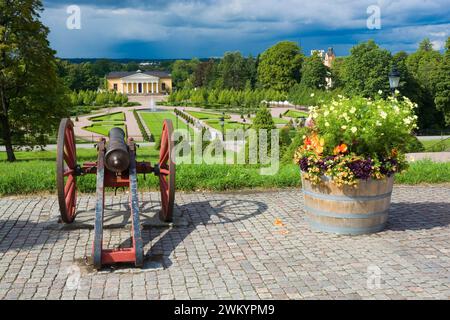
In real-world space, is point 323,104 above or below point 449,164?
above

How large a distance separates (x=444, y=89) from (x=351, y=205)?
4117 centimetres

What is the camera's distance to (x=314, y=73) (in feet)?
225

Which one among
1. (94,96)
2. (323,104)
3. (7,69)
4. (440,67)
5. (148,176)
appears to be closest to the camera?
(323,104)

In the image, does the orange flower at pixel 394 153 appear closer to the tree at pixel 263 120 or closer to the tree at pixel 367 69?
the tree at pixel 263 120

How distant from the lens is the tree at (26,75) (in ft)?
70.9

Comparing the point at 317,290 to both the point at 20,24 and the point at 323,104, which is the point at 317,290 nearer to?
the point at 323,104

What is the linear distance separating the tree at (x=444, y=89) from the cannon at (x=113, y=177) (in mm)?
41062

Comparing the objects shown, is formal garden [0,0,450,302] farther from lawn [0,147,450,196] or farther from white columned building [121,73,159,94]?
white columned building [121,73,159,94]

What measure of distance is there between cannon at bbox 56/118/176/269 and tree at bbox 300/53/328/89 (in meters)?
62.6

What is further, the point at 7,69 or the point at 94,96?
the point at 94,96

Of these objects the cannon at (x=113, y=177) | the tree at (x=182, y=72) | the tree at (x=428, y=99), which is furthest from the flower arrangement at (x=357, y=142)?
the tree at (x=182, y=72)

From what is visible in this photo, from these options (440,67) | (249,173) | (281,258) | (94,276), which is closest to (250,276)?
(281,258)
